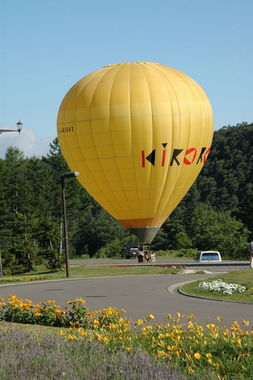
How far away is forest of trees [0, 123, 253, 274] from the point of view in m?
91.2

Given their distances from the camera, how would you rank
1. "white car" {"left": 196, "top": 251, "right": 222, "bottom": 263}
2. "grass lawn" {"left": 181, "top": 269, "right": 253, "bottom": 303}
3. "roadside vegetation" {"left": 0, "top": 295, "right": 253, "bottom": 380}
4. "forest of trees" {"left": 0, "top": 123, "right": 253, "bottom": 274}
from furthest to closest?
"forest of trees" {"left": 0, "top": 123, "right": 253, "bottom": 274}
"white car" {"left": 196, "top": 251, "right": 222, "bottom": 263}
"grass lawn" {"left": 181, "top": 269, "right": 253, "bottom": 303}
"roadside vegetation" {"left": 0, "top": 295, "right": 253, "bottom": 380}

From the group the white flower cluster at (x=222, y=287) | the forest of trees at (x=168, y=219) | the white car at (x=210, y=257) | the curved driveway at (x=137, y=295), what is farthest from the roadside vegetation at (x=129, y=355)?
the forest of trees at (x=168, y=219)

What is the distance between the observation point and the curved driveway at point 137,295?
2091cm

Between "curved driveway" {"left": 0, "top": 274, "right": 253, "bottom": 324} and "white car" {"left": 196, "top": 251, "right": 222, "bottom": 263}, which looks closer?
"curved driveway" {"left": 0, "top": 274, "right": 253, "bottom": 324}

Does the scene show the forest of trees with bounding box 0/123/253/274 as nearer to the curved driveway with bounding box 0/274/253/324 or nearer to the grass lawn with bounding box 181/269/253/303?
the curved driveway with bounding box 0/274/253/324

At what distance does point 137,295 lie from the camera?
27750 mm

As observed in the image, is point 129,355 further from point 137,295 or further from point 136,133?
point 136,133

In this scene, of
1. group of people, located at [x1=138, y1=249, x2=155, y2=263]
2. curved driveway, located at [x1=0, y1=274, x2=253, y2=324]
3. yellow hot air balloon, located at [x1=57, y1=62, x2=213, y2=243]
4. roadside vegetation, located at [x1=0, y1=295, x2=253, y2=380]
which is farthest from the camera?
group of people, located at [x1=138, y1=249, x2=155, y2=263]

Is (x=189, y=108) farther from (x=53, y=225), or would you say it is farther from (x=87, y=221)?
(x=87, y=221)

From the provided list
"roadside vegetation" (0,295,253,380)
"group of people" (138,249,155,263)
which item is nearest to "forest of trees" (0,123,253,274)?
"group of people" (138,249,155,263)

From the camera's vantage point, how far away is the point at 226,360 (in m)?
10.5

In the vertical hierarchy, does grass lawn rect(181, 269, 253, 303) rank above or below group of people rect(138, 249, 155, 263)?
below

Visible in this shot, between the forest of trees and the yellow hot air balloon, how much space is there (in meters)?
13.0

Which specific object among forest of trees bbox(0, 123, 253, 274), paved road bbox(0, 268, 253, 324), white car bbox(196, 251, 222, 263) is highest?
forest of trees bbox(0, 123, 253, 274)
